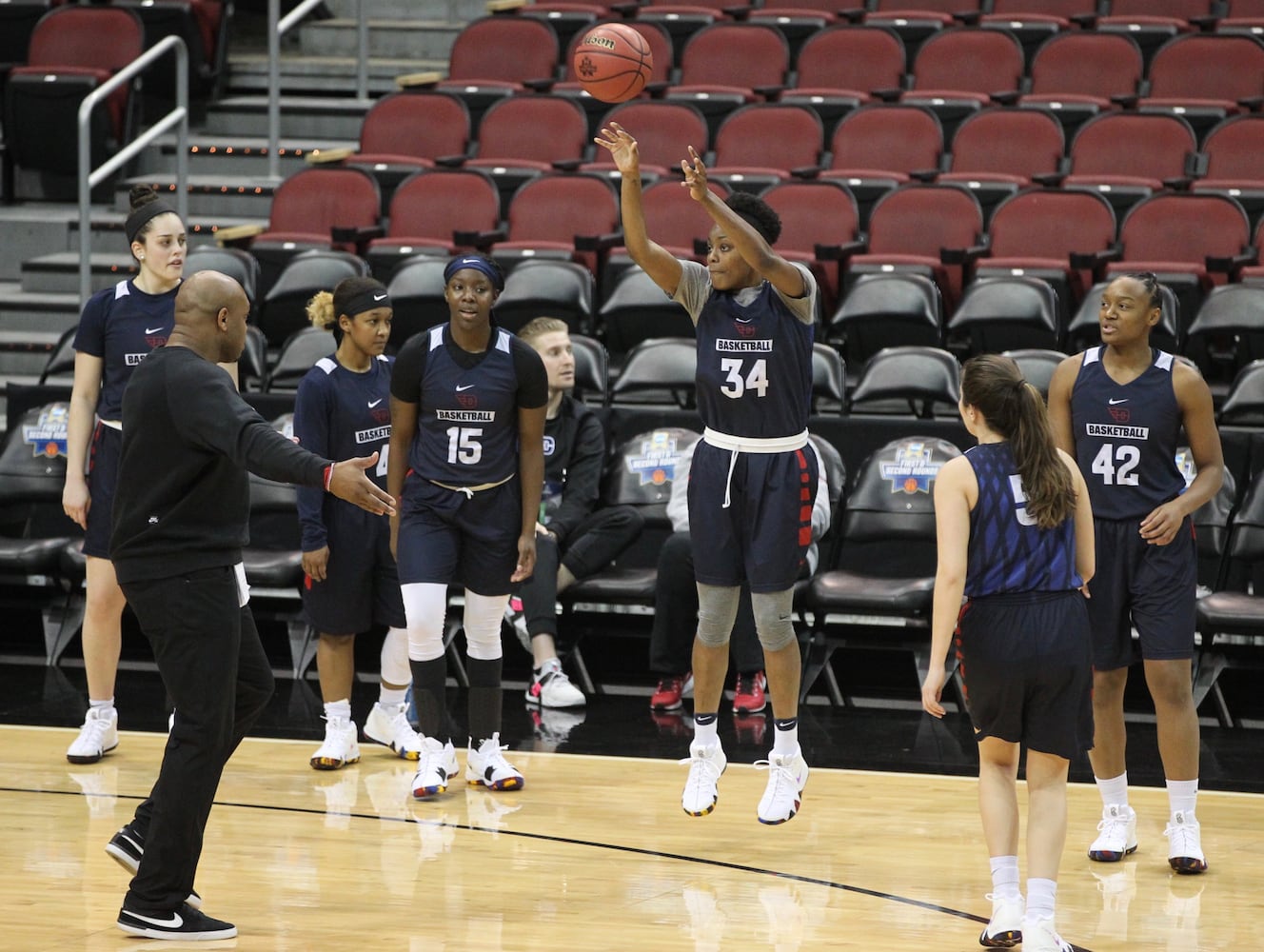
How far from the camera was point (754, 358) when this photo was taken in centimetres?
513

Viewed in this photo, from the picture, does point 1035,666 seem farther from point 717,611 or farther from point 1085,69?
point 1085,69

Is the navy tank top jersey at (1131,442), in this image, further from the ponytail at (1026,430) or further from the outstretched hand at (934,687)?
the outstretched hand at (934,687)

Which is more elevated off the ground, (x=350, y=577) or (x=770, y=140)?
(x=770, y=140)

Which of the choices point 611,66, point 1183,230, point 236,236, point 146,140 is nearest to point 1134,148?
point 1183,230

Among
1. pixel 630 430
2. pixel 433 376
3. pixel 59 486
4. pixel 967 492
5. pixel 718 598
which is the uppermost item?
pixel 967 492

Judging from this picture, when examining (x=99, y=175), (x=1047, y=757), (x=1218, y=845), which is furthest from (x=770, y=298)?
(x=99, y=175)

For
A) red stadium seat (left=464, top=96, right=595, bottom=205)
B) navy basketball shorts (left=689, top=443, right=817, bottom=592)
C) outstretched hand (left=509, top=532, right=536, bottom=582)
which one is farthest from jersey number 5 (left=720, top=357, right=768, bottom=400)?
red stadium seat (left=464, top=96, right=595, bottom=205)

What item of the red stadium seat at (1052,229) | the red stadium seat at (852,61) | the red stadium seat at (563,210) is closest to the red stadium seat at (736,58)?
the red stadium seat at (852,61)

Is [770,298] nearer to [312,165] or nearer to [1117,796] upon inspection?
[1117,796]

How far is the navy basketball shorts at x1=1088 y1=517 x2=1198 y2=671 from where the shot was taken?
16.4 ft

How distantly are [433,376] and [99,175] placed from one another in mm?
5524

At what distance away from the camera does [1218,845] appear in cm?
527

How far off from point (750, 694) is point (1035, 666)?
301 cm

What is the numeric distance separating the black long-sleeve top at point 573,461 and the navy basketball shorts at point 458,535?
163 centimetres
